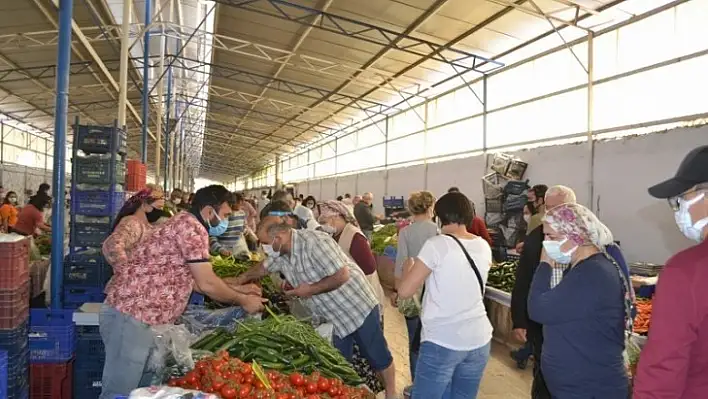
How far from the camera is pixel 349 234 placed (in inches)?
197

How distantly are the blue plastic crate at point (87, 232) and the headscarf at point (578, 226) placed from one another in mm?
5205

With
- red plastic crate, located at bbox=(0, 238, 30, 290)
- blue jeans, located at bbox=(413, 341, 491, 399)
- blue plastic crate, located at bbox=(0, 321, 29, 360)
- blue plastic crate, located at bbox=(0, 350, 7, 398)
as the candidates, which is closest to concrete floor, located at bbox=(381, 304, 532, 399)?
blue jeans, located at bbox=(413, 341, 491, 399)

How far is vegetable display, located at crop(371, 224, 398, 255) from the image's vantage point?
1155 centimetres

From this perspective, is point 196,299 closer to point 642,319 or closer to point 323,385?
point 323,385

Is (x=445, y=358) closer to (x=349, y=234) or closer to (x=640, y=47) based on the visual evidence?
(x=349, y=234)

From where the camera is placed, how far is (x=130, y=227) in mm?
4746

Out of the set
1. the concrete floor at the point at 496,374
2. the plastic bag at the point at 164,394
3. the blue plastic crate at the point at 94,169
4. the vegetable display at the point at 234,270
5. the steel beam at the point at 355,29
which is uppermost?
the steel beam at the point at 355,29

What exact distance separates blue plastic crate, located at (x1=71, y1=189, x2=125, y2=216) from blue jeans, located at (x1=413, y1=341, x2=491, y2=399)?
176 inches

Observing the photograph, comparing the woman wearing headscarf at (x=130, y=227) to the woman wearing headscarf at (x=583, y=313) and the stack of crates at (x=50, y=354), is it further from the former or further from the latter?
the woman wearing headscarf at (x=583, y=313)

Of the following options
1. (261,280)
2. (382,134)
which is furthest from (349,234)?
(382,134)

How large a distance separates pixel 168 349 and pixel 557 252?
207cm

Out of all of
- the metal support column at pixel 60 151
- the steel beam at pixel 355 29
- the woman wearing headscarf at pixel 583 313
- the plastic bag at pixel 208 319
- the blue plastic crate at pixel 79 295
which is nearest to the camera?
the woman wearing headscarf at pixel 583 313

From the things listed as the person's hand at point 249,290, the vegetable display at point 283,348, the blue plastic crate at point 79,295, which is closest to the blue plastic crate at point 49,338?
the blue plastic crate at point 79,295

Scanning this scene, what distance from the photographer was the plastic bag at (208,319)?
406 centimetres
